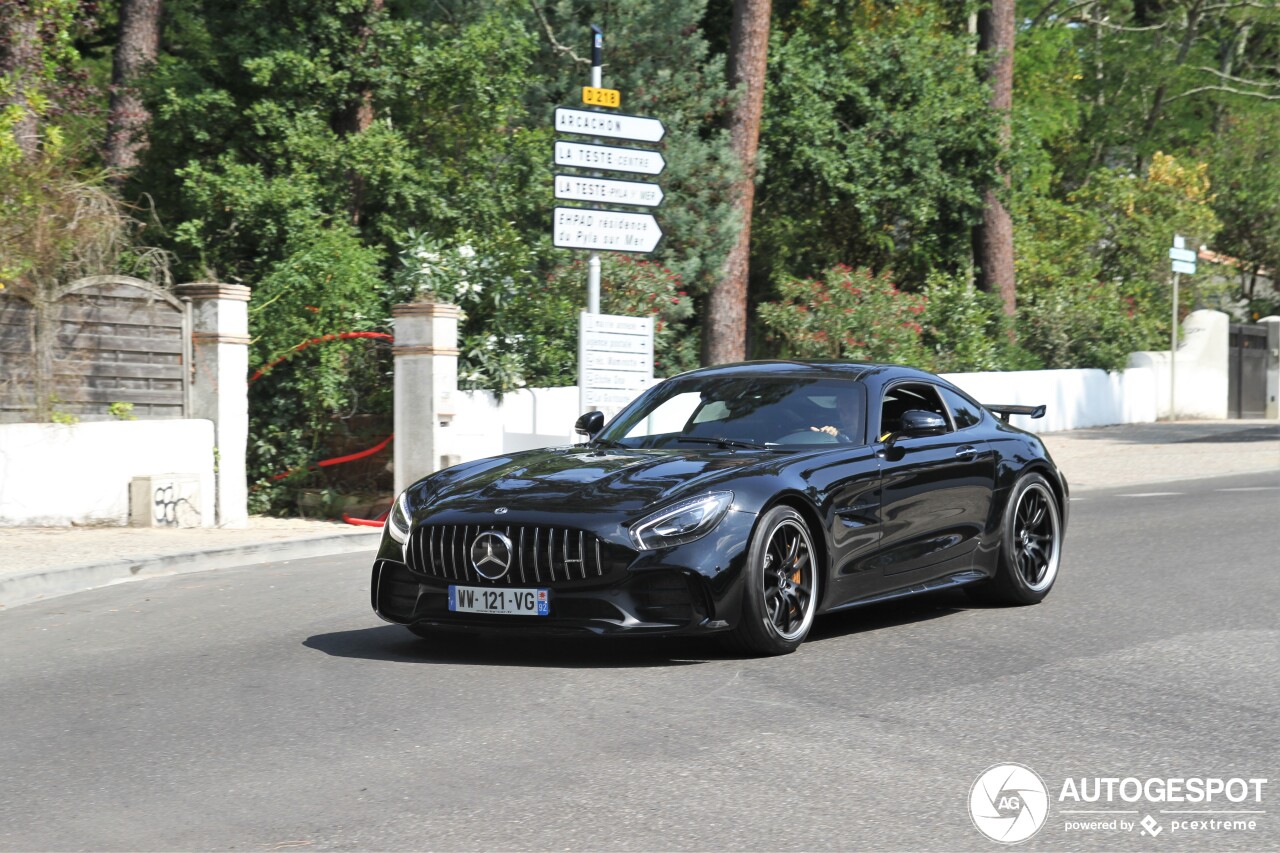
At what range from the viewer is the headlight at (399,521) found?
829 centimetres

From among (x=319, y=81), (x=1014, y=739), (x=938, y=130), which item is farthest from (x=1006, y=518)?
(x=938, y=130)

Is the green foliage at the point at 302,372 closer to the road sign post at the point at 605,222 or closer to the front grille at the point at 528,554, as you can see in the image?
the road sign post at the point at 605,222

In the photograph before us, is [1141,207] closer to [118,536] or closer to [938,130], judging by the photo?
[938,130]

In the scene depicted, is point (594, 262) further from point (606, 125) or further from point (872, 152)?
point (872, 152)

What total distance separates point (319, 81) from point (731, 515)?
14.3 meters

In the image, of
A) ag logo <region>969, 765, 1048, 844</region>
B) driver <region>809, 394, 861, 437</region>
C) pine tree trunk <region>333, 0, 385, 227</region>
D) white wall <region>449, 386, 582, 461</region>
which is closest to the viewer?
ag logo <region>969, 765, 1048, 844</region>

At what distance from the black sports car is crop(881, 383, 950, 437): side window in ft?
0.05

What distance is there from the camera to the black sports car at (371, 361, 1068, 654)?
25.2ft

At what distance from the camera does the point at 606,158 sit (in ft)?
57.7

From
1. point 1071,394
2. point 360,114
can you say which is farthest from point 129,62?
point 1071,394

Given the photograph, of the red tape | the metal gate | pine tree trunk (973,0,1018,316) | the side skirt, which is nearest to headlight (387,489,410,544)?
the side skirt

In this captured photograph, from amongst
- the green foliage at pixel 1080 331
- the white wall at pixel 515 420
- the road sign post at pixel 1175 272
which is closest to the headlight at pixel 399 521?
the white wall at pixel 515 420

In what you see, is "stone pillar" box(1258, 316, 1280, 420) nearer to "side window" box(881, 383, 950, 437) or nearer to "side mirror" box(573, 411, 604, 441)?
"side window" box(881, 383, 950, 437)

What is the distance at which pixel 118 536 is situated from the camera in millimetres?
14422
